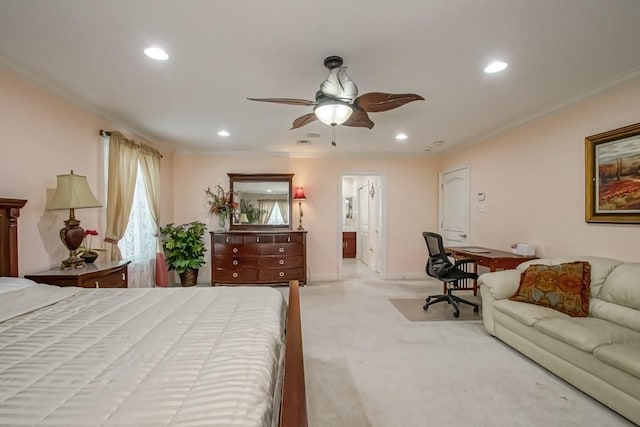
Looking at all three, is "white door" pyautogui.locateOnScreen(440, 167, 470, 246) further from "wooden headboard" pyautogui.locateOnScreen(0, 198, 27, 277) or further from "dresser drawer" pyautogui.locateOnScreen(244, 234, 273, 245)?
"wooden headboard" pyautogui.locateOnScreen(0, 198, 27, 277)

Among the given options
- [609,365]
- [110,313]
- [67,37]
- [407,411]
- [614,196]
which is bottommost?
[407,411]

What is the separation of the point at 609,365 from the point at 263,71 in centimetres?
316

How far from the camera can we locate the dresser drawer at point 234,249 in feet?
16.6

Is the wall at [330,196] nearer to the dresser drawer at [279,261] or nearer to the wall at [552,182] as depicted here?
the dresser drawer at [279,261]

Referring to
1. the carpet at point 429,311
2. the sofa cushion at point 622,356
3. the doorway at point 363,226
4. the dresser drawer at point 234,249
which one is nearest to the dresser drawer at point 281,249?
the dresser drawer at point 234,249

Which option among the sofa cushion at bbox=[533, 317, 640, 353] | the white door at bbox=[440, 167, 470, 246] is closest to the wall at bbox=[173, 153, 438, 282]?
the white door at bbox=[440, 167, 470, 246]

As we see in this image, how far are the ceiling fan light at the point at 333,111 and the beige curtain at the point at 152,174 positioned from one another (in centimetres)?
304

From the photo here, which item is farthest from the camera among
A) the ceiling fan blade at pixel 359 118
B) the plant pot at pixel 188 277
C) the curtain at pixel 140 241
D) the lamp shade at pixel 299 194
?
the lamp shade at pixel 299 194

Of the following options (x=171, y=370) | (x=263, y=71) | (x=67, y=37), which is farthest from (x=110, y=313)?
(x=263, y=71)

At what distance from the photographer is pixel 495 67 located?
240cm

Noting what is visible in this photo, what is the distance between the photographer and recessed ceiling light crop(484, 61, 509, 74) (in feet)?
7.68

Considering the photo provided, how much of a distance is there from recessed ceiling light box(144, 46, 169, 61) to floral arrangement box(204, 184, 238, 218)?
3354 mm

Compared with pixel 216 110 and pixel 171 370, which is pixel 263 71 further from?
pixel 171 370

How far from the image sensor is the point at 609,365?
190cm
